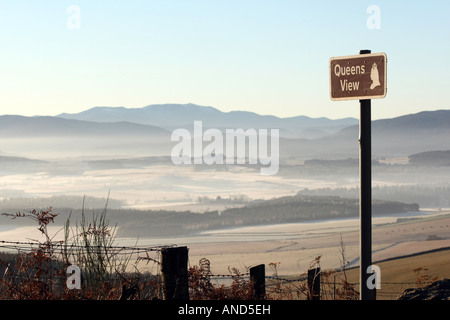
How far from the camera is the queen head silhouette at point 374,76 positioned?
9062 mm

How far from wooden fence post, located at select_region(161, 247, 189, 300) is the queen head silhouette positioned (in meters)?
3.37

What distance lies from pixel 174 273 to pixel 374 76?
12.4ft

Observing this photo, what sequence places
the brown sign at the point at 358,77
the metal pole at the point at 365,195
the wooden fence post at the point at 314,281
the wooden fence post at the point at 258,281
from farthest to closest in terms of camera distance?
1. the wooden fence post at the point at 314,281
2. the wooden fence post at the point at 258,281
3. the metal pole at the point at 365,195
4. the brown sign at the point at 358,77

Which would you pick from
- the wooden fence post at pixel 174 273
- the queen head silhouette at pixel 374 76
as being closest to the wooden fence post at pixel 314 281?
the wooden fence post at pixel 174 273

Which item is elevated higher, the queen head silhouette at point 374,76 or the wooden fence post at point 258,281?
the queen head silhouette at point 374,76

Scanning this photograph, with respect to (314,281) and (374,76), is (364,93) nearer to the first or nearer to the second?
(374,76)

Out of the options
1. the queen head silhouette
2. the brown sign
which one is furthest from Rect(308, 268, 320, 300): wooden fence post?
the queen head silhouette

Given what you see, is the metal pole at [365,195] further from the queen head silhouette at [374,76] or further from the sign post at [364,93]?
the queen head silhouette at [374,76]

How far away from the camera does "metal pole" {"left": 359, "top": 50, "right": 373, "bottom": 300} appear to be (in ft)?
30.8

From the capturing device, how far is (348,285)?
34.3ft

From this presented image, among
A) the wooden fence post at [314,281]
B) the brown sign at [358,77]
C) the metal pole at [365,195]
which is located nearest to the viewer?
the brown sign at [358,77]

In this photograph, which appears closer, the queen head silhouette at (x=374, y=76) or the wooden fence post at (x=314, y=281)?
the queen head silhouette at (x=374, y=76)

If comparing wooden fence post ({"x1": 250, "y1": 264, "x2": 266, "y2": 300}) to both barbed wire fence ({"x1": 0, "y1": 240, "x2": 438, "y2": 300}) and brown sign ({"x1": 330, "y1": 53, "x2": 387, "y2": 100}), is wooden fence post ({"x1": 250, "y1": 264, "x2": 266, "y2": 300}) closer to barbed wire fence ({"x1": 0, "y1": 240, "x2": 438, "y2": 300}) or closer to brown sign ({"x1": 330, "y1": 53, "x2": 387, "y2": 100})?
barbed wire fence ({"x1": 0, "y1": 240, "x2": 438, "y2": 300})
